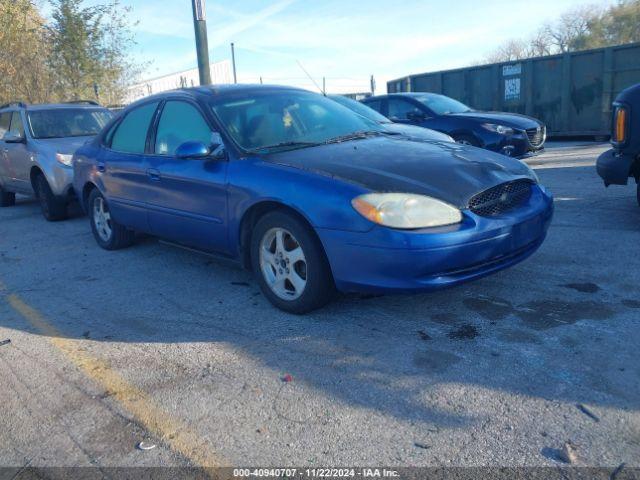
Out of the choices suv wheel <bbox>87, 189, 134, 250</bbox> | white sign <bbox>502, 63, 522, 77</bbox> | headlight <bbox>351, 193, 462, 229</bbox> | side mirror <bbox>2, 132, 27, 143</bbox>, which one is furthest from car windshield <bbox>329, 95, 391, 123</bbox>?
white sign <bbox>502, 63, 522, 77</bbox>

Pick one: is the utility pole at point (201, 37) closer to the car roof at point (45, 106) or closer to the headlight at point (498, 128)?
the car roof at point (45, 106)

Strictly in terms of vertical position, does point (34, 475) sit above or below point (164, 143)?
below

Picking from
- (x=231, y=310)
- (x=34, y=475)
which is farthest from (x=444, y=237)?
(x=34, y=475)

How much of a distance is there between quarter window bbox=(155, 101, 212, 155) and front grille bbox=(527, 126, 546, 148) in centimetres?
662

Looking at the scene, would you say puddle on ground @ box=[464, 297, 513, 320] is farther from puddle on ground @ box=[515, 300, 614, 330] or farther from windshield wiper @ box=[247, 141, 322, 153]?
windshield wiper @ box=[247, 141, 322, 153]

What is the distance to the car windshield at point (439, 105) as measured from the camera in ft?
34.8

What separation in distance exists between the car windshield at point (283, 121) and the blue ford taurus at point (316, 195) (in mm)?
12

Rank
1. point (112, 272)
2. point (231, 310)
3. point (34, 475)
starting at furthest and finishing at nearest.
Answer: point (112, 272) → point (231, 310) → point (34, 475)

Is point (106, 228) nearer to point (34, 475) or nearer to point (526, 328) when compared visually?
point (34, 475)

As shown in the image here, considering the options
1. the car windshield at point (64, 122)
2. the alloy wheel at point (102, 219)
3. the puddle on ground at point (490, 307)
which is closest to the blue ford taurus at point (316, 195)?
the puddle on ground at point (490, 307)

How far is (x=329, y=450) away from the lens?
8.00 feet

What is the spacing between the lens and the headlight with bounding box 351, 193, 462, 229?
337cm

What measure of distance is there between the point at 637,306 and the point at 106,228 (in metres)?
5.06

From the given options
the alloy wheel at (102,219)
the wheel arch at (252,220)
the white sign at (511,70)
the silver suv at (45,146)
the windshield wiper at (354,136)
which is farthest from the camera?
the white sign at (511,70)
